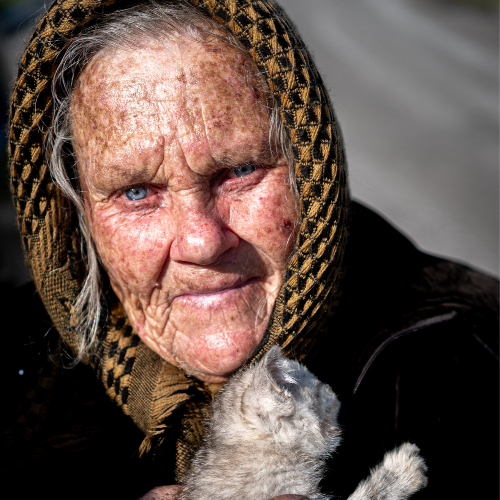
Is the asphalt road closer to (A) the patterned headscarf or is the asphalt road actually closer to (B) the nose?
(A) the patterned headscarf

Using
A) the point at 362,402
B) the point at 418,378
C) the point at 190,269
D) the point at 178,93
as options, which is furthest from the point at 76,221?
the point at 418,378

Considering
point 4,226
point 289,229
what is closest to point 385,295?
point 289,229

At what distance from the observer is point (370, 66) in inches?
398

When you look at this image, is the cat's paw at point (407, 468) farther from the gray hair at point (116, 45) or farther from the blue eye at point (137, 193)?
the blue eye at point (137, 193)

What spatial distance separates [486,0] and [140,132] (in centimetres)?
1377

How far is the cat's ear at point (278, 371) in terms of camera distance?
134 cm

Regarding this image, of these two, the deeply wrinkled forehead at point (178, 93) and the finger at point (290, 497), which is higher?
the deeply wrinkled forehead at point (178, 93)

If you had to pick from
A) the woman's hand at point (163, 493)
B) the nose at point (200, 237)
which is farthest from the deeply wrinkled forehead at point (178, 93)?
the woman's hand at point (163, 493)

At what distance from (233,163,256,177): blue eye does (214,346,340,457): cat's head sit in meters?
0.70

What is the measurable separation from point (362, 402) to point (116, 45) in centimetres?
162

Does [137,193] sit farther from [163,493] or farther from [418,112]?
[418,112]

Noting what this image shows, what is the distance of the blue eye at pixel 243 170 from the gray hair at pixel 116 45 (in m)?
0.10

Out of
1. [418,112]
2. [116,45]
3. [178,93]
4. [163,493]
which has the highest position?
[116,45]

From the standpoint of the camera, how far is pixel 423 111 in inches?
336
